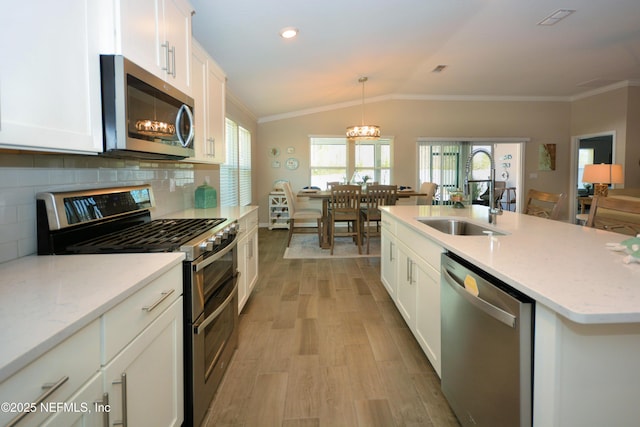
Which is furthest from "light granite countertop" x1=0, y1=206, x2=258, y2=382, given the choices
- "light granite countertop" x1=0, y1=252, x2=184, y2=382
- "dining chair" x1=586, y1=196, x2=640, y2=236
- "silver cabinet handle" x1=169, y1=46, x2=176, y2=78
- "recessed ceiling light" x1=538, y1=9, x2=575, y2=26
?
"recessed ceiling light" x1=538, y1=9, x2=575, y2=26

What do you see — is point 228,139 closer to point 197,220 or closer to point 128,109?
point 197,220

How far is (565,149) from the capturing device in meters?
7.97

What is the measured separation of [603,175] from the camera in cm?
566

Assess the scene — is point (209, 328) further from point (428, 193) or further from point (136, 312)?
point (428, 193)

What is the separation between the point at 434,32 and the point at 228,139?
3.20 meters

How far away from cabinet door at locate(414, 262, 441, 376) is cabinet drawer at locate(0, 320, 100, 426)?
1.50 metres

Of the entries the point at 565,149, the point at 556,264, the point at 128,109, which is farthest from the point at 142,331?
the point at 565,149

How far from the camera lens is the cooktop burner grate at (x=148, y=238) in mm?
1438

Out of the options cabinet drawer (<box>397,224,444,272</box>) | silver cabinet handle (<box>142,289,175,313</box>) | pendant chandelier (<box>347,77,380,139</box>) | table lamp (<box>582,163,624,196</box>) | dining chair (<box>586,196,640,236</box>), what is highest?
pendant chandelier (<box>347,77,380,139</box>)

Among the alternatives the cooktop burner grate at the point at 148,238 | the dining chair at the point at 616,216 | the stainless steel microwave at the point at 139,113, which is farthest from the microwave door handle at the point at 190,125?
the dining chair at the point at 616,216

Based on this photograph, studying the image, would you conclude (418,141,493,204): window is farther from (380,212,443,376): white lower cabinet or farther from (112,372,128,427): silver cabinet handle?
(112,372,128,427): silver cabinet handle

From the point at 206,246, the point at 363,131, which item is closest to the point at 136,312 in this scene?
the point at 206,246

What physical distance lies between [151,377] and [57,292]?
1.41ft

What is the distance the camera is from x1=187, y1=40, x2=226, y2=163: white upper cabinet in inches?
94.7
